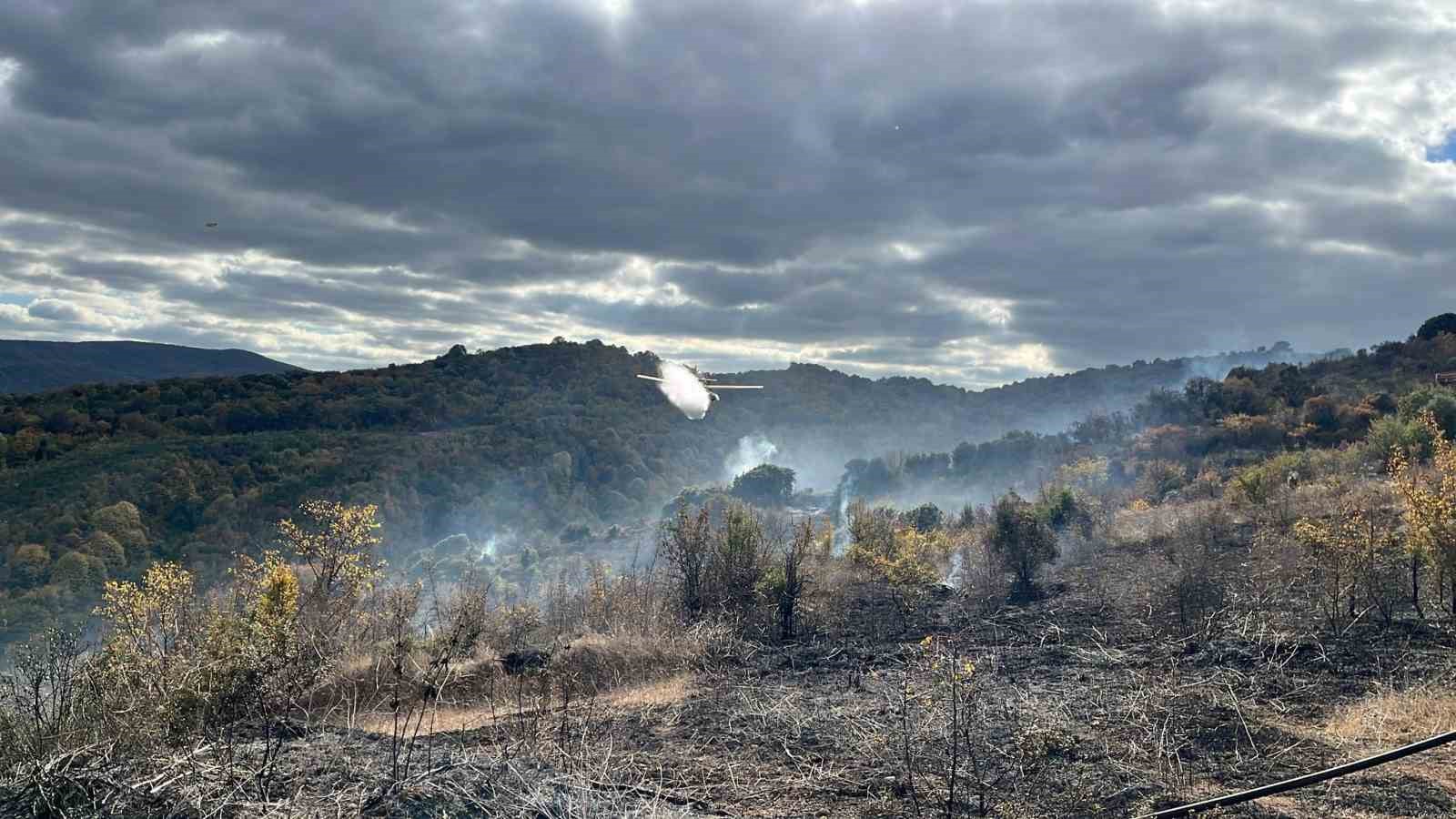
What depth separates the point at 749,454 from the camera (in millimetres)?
112500

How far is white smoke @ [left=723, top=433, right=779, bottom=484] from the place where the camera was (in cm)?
10825

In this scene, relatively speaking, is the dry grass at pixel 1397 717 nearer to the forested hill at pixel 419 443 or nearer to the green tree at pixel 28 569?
the forested hill at pixel 419 443

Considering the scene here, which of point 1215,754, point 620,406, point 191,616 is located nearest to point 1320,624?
point 1215,754

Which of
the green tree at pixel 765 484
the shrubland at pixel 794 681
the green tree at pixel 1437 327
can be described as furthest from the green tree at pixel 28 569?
the green tree at pixel 1437 327

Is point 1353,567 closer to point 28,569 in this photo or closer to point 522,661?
point 522,661

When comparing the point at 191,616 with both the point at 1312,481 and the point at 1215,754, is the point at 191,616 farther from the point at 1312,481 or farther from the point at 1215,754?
the point at 1312,481

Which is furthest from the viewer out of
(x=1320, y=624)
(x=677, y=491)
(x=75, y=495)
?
(x=677, y=491)

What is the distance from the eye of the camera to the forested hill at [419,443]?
175 ft

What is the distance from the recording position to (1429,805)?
5.50 metres

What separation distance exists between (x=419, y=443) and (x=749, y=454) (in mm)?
42707

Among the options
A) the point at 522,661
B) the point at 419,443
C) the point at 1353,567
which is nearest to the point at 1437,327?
the point at 1353,567

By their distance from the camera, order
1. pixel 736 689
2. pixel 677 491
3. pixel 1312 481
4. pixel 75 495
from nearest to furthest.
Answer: pixel 736 689
pixel 1312 481
pixel 75 495
pixel 677 491

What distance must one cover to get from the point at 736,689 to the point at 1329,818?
5185 millimetres

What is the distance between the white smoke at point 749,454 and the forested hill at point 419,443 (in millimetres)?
1321
